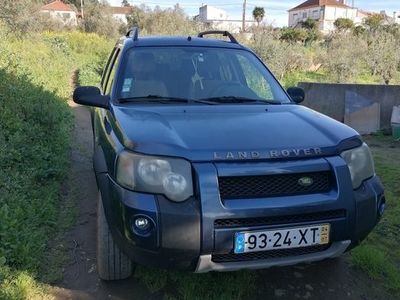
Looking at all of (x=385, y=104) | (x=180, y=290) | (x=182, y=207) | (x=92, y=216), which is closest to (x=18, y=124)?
(x=92, y=216)

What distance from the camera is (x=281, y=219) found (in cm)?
253

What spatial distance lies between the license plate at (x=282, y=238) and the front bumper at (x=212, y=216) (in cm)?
4

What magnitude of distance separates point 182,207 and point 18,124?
423 cm

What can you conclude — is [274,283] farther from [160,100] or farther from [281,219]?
[160,100]

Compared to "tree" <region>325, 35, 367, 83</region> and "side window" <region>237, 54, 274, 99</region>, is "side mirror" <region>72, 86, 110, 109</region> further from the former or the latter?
"tree" <region>325, 35, 367, 83</region>

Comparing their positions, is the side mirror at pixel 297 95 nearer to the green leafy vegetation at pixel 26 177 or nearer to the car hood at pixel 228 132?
the car hood at pixel 228 132

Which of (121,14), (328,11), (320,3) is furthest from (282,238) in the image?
(320,3)

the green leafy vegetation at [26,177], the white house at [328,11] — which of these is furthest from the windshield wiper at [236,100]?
the white house at [328,11]

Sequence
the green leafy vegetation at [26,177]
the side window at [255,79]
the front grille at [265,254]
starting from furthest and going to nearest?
the side window at [255,79] → the green leafy vegetation at [26,177] → the front grille at [265,254]

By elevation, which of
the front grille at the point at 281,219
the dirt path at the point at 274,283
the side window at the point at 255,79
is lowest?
the dirt path at the point at 274,283

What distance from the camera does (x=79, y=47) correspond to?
87.7 ft

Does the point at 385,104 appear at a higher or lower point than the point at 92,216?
higher

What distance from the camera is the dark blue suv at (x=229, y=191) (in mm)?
2406

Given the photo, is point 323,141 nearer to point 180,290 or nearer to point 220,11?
point 180,290
